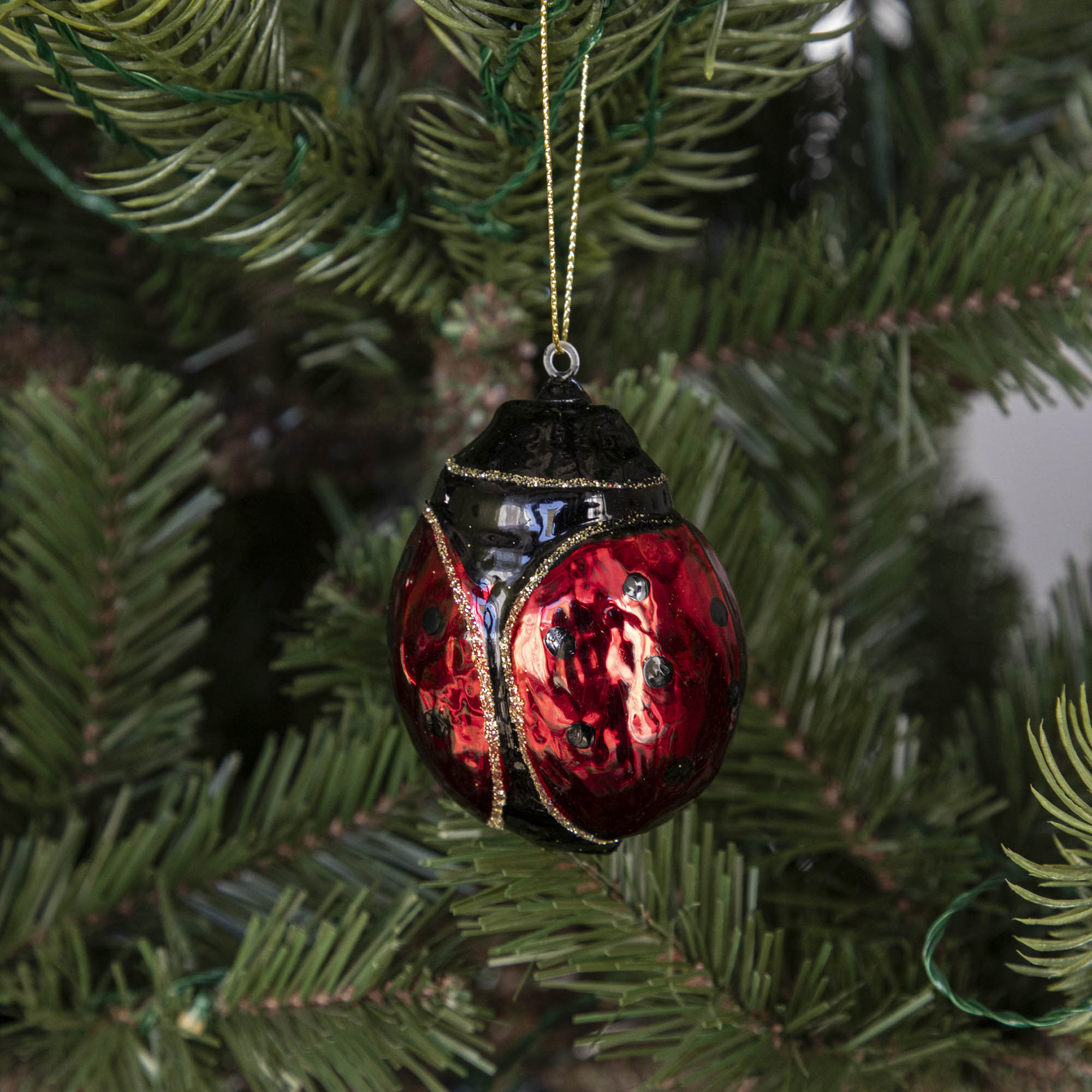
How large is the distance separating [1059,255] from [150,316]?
39 cm

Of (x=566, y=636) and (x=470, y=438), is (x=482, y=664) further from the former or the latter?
(x=470, y=438)

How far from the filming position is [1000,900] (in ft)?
1.20

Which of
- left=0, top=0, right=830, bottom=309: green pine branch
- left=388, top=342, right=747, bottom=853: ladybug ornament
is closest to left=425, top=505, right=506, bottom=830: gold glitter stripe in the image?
left=388, top=342, right=747, bottom=853: ladybug ornament

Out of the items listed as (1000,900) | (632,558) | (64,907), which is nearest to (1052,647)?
(1000,900)

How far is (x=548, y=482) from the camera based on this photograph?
0.86ft

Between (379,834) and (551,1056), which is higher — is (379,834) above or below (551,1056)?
above

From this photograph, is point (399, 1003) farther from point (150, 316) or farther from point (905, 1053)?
point (150, 316)

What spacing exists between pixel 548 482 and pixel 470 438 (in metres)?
0.11

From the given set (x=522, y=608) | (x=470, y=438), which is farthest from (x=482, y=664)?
(x=470, y=438)

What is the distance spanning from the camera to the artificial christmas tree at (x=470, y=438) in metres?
0.29

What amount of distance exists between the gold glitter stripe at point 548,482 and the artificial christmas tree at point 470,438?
0.20 ft

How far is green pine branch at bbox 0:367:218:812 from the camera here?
0.37 m

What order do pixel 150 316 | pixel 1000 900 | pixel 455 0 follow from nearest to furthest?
pixel 455 0, pixel 1000 900, pixel 150 316

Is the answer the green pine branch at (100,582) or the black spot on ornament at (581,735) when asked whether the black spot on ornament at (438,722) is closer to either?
the black spot on ornament at (581,735)
